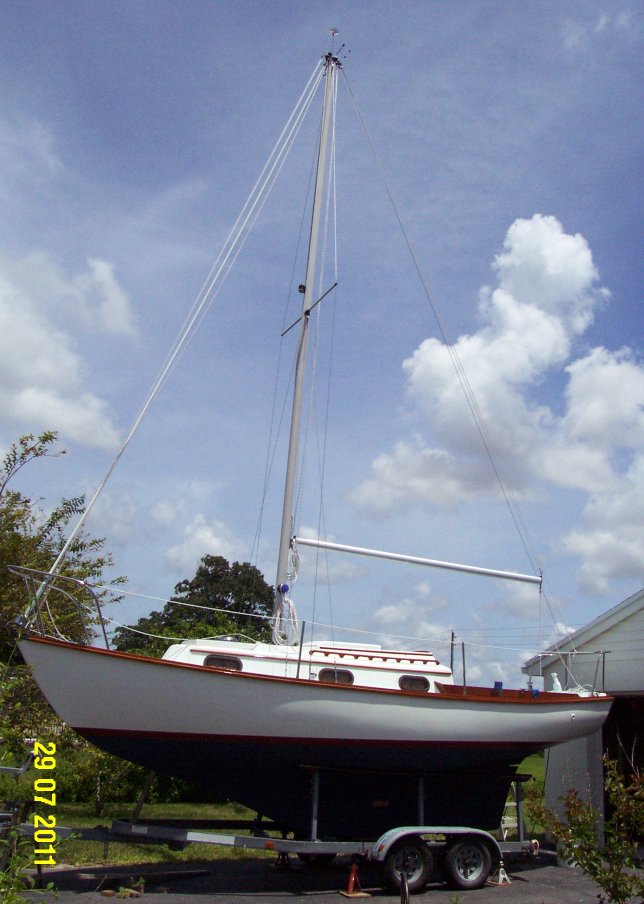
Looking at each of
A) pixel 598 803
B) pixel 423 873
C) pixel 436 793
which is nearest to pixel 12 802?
pixel 423 873

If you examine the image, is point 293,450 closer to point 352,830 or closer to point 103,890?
point 352,830

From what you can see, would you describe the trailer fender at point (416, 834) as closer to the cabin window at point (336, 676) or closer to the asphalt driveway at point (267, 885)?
the asphalt driveway at point (267, 885)

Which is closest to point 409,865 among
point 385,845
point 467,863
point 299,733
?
point 385,845

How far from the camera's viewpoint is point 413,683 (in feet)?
35.8

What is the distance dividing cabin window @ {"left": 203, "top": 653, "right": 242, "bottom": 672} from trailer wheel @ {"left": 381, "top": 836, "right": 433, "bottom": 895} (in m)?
2.90

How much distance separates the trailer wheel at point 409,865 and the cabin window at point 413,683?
199 cm

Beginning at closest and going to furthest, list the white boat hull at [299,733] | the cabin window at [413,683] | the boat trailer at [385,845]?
the boat trailer at [385,845] < the white boat hull at [299,733] < the cabin window at [413,683]

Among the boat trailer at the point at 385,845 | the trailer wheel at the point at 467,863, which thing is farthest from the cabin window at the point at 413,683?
the trailer wheel at the point at 467,863

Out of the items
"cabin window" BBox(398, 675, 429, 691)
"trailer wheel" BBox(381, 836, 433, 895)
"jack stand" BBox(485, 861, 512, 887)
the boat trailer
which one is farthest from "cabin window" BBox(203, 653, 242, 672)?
"jack stand" BBox(485, 861, 512, 887)

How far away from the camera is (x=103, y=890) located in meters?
8.73

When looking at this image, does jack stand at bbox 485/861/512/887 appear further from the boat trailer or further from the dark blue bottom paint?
the dark blue bottom paint

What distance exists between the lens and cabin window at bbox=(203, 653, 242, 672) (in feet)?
33.0

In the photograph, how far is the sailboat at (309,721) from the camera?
8.94 m

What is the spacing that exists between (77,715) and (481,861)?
5528 mm
